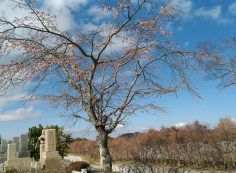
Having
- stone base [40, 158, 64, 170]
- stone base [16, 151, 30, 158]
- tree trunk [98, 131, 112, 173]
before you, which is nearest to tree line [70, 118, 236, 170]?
stone base [40, 158, 64, 170]

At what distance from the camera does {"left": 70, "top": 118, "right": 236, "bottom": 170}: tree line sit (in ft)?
130

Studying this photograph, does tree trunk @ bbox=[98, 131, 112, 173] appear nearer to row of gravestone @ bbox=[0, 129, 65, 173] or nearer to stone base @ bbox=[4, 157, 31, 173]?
row of gravestone @ bbox=[0, 129, 65, 173]

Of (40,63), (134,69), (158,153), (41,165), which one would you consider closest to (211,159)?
(158,153)

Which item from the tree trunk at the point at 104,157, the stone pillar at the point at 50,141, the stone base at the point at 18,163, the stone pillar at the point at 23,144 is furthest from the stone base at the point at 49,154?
the tree trunk at the point at 104,157

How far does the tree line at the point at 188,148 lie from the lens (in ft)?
130

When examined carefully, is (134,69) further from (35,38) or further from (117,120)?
(35,38)

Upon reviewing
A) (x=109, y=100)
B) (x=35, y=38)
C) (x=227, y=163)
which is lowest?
(x=227, y=163)

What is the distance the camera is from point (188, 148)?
150 feet

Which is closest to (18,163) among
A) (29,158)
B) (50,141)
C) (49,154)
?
(29,158)

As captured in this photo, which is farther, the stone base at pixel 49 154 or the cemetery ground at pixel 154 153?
the stone base at pixel 49 154

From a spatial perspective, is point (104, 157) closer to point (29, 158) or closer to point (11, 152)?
point (29, 158)

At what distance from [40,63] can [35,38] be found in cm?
118

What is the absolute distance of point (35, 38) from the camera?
36.2 ft

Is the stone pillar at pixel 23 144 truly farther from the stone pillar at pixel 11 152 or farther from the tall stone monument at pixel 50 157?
the tall stone monument at pixel 50 157
